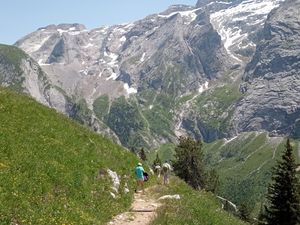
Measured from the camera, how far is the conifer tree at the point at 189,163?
105438mm

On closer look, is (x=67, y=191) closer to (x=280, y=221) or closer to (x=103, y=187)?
(x=103, y=187)

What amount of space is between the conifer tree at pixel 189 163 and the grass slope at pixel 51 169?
211ft

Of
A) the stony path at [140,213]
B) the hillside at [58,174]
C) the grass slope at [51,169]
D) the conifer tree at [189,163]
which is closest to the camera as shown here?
the grass slope at [51,169]

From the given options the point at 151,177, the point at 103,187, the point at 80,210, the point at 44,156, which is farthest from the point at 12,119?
the point at 151,177

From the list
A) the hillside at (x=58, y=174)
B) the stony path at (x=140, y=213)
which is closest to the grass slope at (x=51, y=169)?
the hillside at (x=58, y=174)

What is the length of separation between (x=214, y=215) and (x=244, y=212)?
335 ft

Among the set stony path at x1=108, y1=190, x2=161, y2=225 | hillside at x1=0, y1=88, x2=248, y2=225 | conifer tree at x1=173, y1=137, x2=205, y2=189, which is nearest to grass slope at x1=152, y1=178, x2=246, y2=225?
hillside at x1=0, y1=88, x2=248, y2=225

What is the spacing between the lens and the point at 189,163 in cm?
10900

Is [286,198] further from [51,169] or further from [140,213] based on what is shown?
[51,169]

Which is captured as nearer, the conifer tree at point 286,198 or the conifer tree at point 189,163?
the conifer tree at point 286,198

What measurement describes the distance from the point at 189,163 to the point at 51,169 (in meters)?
82.4

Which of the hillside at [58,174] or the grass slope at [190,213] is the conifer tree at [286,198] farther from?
the grass slope at [190,213]

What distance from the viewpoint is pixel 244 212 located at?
→ 128m

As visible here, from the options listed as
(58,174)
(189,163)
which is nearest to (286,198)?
(58,174)
